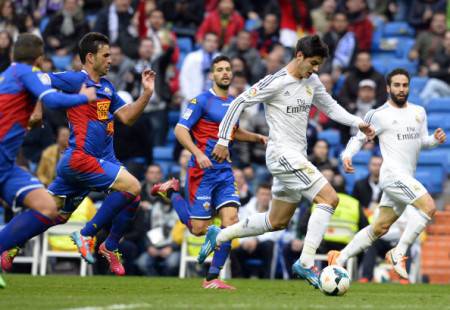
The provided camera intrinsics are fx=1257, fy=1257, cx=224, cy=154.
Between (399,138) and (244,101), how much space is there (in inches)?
117

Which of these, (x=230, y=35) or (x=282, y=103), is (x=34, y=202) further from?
(x=230, y=35)

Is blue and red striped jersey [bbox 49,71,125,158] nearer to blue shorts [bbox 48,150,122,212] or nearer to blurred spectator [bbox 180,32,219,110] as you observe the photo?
blue shorts [bbox 48,150,122,212]

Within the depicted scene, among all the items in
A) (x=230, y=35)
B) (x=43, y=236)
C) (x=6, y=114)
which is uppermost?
(x=230, y=35)

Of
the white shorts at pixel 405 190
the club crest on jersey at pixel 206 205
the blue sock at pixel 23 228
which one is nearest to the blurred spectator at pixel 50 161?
the club crest on jersey at pixel 206 205

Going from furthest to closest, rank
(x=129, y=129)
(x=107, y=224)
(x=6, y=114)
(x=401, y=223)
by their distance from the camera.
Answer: (x=129, y=129) → (x=401, y=223) → (x=107, y=224) → (x=6, y=114)

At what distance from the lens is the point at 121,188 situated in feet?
46.2

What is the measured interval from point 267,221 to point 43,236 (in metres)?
7.03

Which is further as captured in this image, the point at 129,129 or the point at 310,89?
the point at 129,129

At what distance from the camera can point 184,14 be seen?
26.1 m

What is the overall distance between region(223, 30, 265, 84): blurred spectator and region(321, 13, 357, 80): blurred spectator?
126cm

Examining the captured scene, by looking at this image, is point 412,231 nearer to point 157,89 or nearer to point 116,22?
point 157,89

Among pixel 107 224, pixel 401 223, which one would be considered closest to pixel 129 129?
pixel 401 223

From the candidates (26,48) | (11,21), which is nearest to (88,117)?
(26,48)

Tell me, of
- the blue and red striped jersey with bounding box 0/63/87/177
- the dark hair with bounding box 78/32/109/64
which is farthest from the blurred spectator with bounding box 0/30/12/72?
the blue and red striped jersey with bounding box 0/63/87/177
